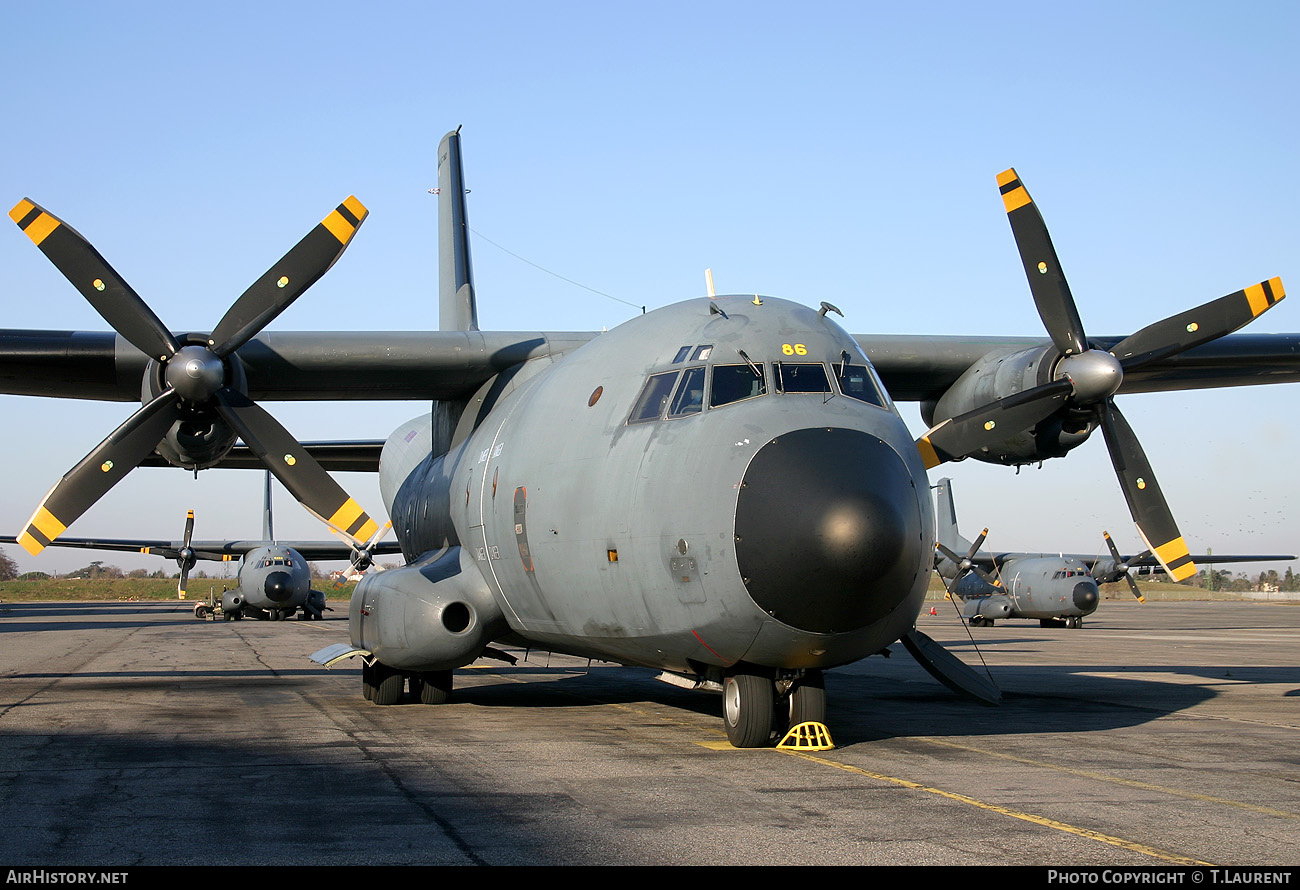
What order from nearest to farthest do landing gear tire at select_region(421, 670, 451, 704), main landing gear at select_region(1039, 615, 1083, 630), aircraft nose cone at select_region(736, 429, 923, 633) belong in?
aircraft nose cone at select_region(736, 429, 923, 633)
landing gear tire at select_region(421, 670, 451, 704)
main landing gear at select_region(1039, 615, 1083, 630)

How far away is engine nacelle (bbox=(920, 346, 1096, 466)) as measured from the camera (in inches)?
520

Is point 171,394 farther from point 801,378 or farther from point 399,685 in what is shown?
point 801,378

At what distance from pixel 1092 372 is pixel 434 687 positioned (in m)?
8.25

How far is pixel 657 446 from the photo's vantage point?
9.05 metres

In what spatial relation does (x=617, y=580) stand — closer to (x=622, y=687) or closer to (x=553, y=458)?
(x=553, y=458)

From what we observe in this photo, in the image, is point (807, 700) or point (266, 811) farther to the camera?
point (807, 700)

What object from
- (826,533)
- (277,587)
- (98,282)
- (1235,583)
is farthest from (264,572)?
(1235,583)

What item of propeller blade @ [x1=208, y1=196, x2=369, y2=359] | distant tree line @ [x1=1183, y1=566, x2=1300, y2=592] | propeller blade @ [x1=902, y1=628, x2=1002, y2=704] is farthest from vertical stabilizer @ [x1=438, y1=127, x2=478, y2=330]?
distant tree line @ [x1=1183, y1=566, x2=1300, y2=592]

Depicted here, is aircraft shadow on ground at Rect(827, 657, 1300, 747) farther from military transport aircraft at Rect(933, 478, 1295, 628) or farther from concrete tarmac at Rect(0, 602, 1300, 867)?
military transport aircraft at Rect(933, 478, 1295, 628)

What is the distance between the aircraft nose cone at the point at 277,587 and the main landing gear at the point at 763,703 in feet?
121

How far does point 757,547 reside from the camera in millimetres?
7805

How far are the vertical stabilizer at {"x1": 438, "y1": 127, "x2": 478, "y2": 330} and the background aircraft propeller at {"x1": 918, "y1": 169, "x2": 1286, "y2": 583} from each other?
8.65 metres

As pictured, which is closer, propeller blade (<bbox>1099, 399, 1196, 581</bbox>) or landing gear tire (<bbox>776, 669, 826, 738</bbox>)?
landing gear tire (<bbox>776, 669, 826, 738</bbox>)

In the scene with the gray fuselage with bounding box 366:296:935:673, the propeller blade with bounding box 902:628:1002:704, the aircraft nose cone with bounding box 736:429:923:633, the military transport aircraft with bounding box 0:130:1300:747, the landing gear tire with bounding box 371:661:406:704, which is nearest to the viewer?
the aircraft nose cone with bounding box 736:429:923:633
